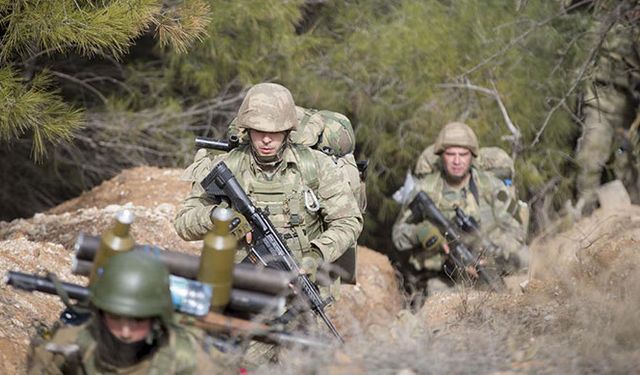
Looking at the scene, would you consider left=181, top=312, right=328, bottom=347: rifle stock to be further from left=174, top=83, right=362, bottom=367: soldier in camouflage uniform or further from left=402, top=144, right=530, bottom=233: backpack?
left=402, top=144, right=530, bottom=233: backpack

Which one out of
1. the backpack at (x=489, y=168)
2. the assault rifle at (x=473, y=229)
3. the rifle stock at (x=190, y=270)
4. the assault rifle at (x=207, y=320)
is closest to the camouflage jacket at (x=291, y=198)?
the rifle stock at (x=190, y=270)

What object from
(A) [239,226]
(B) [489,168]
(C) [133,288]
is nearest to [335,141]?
(A) [239,226]

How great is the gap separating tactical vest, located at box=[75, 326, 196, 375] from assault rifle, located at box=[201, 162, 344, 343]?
1963mm

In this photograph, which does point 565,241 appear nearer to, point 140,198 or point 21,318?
point 140,198

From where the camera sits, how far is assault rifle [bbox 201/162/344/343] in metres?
6.63

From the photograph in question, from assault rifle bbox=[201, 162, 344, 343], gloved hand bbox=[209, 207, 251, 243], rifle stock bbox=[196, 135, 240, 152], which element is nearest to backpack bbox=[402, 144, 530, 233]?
rifle stock bbox=[196, 135, 240, 152]

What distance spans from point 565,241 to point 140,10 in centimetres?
460

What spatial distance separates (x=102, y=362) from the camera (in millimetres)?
4633

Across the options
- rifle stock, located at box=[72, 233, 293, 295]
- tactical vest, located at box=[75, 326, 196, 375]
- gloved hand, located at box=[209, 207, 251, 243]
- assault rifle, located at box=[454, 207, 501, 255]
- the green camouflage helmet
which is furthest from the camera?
assault rifle, located at box=[454, 207, 501, 255]

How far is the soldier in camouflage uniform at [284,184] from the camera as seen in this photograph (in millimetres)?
6773

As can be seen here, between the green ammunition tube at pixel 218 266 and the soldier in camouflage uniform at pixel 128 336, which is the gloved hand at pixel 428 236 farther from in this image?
the soldier in camouflage uniform at pixel 128 336

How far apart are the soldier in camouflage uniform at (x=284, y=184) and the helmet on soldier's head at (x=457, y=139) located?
3.58 meters

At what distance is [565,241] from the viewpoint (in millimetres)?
10156

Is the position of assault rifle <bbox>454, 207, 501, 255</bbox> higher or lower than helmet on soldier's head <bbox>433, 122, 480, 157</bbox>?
lower
